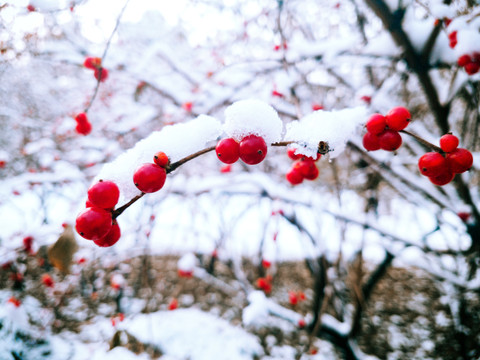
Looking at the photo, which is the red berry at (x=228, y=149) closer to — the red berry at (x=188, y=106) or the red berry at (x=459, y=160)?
the red berry at (x=459, y=160)

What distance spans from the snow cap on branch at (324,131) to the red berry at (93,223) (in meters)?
0.62

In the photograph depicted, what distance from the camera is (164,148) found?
0.87 metres

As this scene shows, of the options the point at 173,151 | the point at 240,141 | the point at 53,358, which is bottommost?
the point at 53,358

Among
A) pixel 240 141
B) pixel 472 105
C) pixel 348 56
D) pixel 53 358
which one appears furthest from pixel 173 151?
pixel 53 358

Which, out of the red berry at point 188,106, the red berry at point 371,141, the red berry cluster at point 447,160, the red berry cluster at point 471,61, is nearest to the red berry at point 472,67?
the red berry cluster at point 471,61

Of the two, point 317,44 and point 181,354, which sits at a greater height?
point 317,44

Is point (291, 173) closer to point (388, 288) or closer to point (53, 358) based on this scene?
point (53, 358)

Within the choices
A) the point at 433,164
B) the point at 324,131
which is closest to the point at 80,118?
the point at 324,131

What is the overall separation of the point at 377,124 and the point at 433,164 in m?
0.24

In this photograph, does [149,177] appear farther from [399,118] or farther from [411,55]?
[411,55]

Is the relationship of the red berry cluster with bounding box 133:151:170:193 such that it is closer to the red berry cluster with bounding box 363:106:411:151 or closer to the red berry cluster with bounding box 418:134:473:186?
the red berry cluster with bounding box 363:106:411:151

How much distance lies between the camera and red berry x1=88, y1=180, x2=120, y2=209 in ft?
2.58

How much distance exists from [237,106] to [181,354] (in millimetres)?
3251

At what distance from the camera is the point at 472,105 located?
2.54 m
